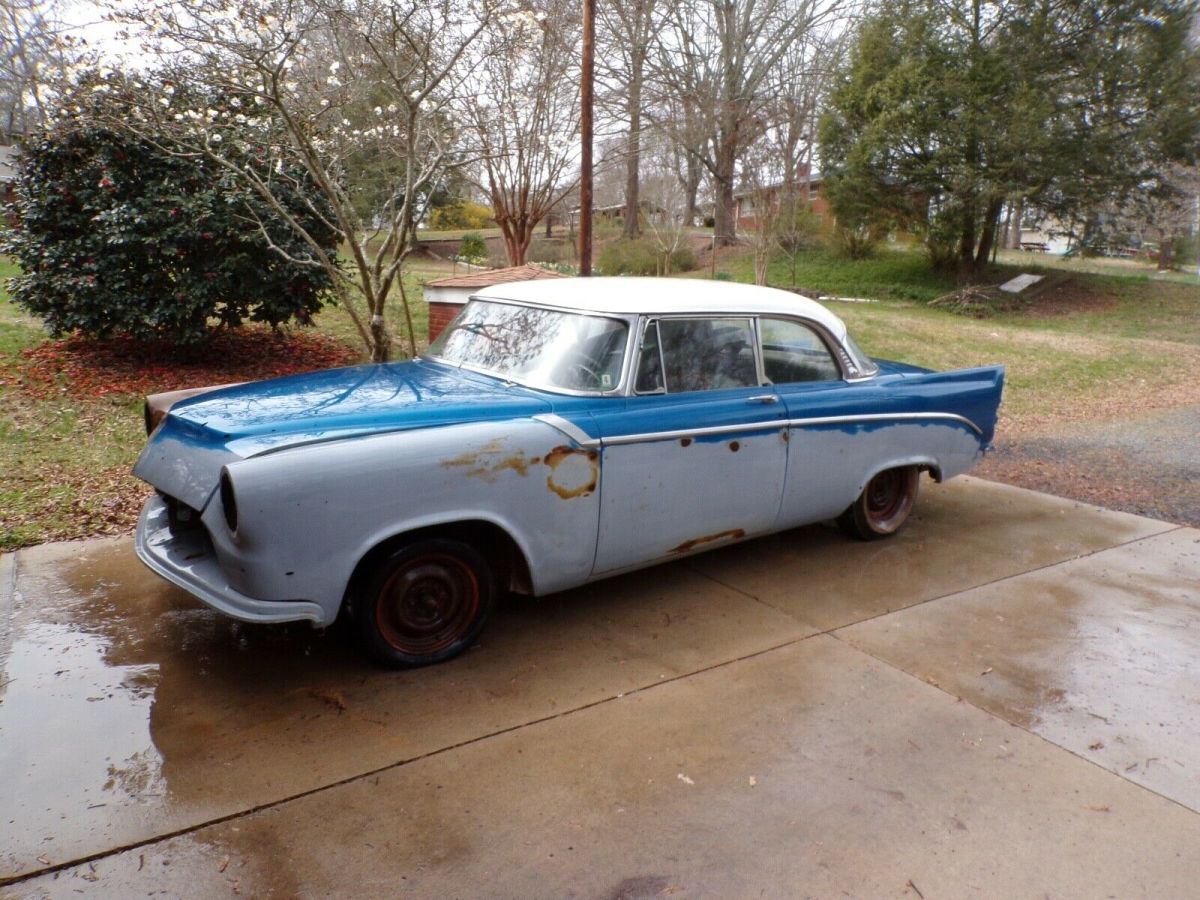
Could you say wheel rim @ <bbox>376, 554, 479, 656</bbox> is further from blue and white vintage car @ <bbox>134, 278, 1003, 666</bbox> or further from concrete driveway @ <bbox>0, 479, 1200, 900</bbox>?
→ concrete driveway @ <bbox>0, 479, 1200, 900</bbox>

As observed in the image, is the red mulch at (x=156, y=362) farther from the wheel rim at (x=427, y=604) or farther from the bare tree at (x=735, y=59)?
the bare tree at (x=735, y=59)

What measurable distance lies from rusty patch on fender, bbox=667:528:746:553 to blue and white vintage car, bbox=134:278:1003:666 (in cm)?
1

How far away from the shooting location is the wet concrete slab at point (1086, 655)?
10.8 ft

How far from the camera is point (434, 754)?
3.06m

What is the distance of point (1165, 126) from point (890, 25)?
630cm

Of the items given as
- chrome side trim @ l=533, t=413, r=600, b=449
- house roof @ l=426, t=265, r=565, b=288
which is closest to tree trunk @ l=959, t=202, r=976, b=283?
house roof @ l=426, t=265, r=565, b=288

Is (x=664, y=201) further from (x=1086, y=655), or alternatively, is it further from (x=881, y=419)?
(x=1086, y=655)

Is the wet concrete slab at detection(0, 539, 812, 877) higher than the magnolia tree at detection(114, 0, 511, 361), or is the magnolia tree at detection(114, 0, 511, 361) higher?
the magnolia tree at detection(114, 0, 511, 361)

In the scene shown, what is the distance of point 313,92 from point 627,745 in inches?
297

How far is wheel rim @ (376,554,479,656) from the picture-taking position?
350 centimetres

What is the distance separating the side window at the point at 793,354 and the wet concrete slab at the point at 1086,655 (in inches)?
54.4

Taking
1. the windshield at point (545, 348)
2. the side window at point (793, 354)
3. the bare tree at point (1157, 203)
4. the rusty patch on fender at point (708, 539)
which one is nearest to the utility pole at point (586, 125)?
the side window at point (793, 354)

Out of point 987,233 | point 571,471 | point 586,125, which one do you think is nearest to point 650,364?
point 571,471

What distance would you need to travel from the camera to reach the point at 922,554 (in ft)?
17.1
